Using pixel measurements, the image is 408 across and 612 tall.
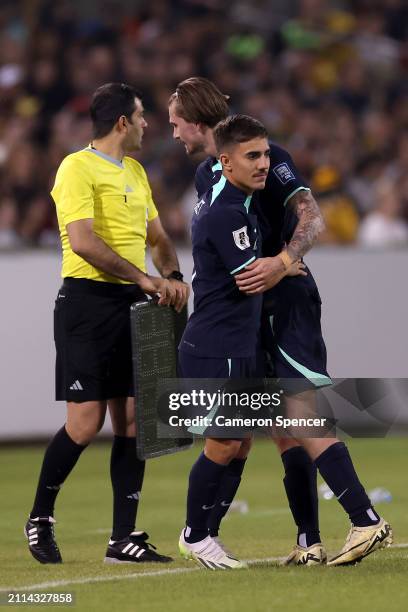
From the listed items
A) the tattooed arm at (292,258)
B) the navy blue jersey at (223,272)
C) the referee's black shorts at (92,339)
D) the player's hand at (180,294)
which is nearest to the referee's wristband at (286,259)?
the tattooed arm at (292,258)

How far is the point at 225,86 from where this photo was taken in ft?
54.6

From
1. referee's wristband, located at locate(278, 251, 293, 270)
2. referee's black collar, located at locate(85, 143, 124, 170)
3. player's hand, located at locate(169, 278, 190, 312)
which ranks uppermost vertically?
referee's black collar, located at locate(85, 143, 124, 170)

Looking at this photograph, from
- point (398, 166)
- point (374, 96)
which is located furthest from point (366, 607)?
point (374, 96)

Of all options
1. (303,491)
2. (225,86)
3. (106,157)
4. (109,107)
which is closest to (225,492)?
(303,491)

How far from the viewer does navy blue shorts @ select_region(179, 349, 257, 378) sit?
667cm

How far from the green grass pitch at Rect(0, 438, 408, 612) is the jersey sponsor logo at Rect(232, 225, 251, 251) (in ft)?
4.70

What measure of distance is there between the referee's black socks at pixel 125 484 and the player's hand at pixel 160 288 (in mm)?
728

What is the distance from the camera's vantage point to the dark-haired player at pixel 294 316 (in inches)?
259

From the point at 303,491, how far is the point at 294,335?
29.6 inches

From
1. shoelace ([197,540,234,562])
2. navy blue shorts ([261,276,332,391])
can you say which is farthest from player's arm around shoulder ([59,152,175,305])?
shoelace ([197,540,234,562])

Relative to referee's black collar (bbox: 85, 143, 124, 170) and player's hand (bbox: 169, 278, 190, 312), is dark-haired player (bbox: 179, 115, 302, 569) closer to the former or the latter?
player's hand (bbox: 169, 278, 190, 312)

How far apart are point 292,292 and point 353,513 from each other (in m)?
1.03

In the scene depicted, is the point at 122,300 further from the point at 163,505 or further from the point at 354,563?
the point at 163,505

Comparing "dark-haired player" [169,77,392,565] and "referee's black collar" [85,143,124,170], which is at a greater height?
"referee's black collar" [85,143,124,170]
